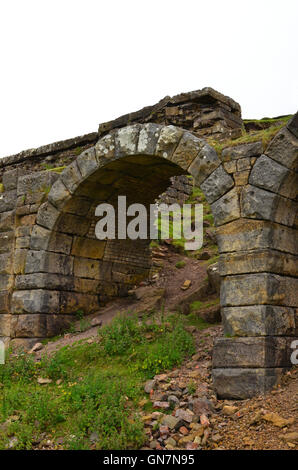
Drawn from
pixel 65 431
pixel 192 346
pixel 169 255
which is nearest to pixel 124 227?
pixel 169 255

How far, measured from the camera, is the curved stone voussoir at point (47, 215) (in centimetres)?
745

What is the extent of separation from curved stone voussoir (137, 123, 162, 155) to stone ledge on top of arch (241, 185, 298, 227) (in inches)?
56.9

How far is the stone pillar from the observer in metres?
5.11

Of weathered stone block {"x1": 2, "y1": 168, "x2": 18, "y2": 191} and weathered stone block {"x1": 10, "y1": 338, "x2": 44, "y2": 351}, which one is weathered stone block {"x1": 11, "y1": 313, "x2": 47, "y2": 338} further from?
weathered stone block {"x1": 2, "y1": 168, "x2": 18, "y2": 191}

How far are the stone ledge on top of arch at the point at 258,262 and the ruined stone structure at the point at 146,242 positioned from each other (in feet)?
0.03

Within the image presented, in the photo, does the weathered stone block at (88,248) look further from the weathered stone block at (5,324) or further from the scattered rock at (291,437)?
the scattered rock at (291,437)

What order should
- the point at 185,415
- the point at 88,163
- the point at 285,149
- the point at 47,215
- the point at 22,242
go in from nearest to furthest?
the point at 185,415, the point at 285,149, the point at 88,163, the point at 47,215, the point at 22,242

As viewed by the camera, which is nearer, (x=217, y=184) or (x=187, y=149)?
(x=217, y=184)

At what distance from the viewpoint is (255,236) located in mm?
5359

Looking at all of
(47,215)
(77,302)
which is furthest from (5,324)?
(47,215)

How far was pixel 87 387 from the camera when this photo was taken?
17.2 feet

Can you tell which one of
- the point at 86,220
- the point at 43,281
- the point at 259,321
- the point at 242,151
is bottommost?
the point at 259,321

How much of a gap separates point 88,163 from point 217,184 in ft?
6.94

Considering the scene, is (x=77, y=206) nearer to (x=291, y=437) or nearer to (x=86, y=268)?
(x=86, y=268)
